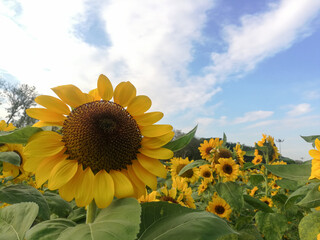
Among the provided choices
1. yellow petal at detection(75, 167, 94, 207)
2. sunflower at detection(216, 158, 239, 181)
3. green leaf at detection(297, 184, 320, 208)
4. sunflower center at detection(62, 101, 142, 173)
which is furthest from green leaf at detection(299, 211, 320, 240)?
sunflower at detection(216, 158, 239, 181)

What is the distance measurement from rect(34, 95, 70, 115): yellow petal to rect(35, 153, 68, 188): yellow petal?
16 centimetres

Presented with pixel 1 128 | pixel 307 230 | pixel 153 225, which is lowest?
pixel 307 230

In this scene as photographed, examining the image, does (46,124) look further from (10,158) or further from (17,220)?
(10,158)

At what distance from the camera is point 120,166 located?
2.76 feet

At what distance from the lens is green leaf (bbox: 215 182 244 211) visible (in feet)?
7.09

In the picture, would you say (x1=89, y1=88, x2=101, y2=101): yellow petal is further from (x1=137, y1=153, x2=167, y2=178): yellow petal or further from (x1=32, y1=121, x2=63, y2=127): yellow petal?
(x1=137, y1=153, x2=167, y2=178): yellow petal

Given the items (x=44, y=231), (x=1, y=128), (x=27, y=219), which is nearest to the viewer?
(x=44, y=231)

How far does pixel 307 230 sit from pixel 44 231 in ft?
4.08

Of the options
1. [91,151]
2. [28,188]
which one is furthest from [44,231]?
[28,188]

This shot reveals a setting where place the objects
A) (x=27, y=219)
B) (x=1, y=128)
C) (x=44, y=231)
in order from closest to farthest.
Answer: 1. (x=44, y=231)
2. (x=27, y=219)
3. (x=1, y=128)

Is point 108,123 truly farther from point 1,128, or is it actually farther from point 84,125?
point 1,128

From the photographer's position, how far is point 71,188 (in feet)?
2.53

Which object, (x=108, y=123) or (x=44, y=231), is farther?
(x=108, y=123)

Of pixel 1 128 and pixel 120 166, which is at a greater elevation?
pixel 1 128
